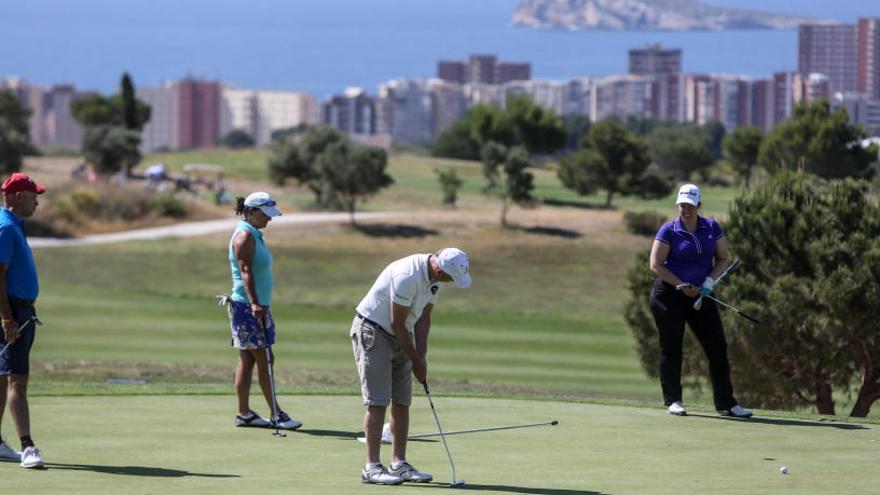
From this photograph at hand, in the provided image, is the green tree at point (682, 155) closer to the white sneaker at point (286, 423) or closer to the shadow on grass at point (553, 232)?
the shadow on grass at point (553, 232)

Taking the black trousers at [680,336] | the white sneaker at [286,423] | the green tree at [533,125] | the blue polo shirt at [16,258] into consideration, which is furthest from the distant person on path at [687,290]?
the green tree at [533,125]

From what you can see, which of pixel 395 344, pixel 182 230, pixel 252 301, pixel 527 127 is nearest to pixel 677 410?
pixel 252 301

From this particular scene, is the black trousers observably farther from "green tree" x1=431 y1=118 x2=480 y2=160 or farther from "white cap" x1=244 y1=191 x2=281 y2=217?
"green tree" x1=431 y1=118 x2=480 y2=160

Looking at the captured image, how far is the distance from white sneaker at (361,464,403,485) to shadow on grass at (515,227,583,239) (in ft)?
155

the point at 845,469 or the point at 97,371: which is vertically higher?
the point at 845,469

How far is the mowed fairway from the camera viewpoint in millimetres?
8773

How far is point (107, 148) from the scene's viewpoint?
71.9 metres

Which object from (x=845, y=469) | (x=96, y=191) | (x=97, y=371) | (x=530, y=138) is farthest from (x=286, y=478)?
(x=530, y=138)

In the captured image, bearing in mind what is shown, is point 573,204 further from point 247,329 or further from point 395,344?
point 395,344

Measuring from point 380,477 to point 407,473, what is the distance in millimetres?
→ 203

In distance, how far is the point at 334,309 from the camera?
136 ft

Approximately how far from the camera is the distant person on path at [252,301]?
11.2 metres

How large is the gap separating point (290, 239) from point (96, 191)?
11.1 meters

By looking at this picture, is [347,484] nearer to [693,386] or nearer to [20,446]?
[20,446]
